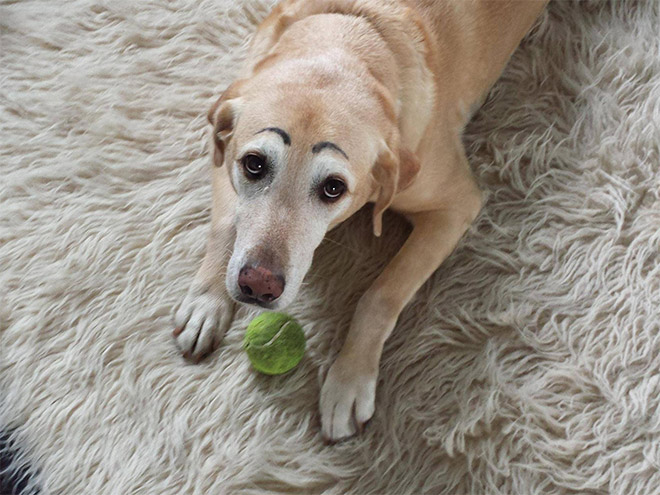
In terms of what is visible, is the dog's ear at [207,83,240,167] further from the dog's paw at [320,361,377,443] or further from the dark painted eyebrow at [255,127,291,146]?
the dog's paw at [320,361,377,443]

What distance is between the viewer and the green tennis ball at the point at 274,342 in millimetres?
1580

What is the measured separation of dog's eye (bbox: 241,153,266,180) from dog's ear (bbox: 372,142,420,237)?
238 millimetres

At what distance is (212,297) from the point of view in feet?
5.55

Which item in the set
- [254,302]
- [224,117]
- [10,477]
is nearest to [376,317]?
[254,302]

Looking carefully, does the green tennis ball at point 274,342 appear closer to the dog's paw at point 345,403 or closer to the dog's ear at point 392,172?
the dog's paw at point 345,403

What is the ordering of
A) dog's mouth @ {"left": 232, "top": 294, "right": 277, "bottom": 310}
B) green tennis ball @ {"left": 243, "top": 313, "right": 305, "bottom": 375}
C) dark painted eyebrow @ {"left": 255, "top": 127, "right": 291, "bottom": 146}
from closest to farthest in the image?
dark painted eyebrow @ {"left": 255, "top": 127, "right": 291, "bottom": 146}, dog's mouth @ {"left": 232, "top": 294, "right": 277, "bottom": 310}, green tennis ball @ {"left": 243, "top": 313, "right": 305, "bottom": 375}

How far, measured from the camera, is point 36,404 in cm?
164

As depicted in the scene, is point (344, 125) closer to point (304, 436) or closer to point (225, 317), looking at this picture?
point (225, 317)

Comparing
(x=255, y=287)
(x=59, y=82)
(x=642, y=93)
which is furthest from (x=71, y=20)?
(x=642, y=93)

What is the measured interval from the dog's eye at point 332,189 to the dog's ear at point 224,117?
9.7 inches

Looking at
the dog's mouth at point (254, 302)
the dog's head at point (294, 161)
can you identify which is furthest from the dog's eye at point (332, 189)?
the dog's mouth at point (254, 302)

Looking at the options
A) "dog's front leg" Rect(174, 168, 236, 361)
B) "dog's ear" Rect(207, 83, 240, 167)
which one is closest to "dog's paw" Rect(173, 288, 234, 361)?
"dog's front leg" Rect(174, 168, 236, 361)

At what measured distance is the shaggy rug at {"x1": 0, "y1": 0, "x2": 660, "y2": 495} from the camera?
1.60 metres

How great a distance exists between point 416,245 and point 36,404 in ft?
3.26
